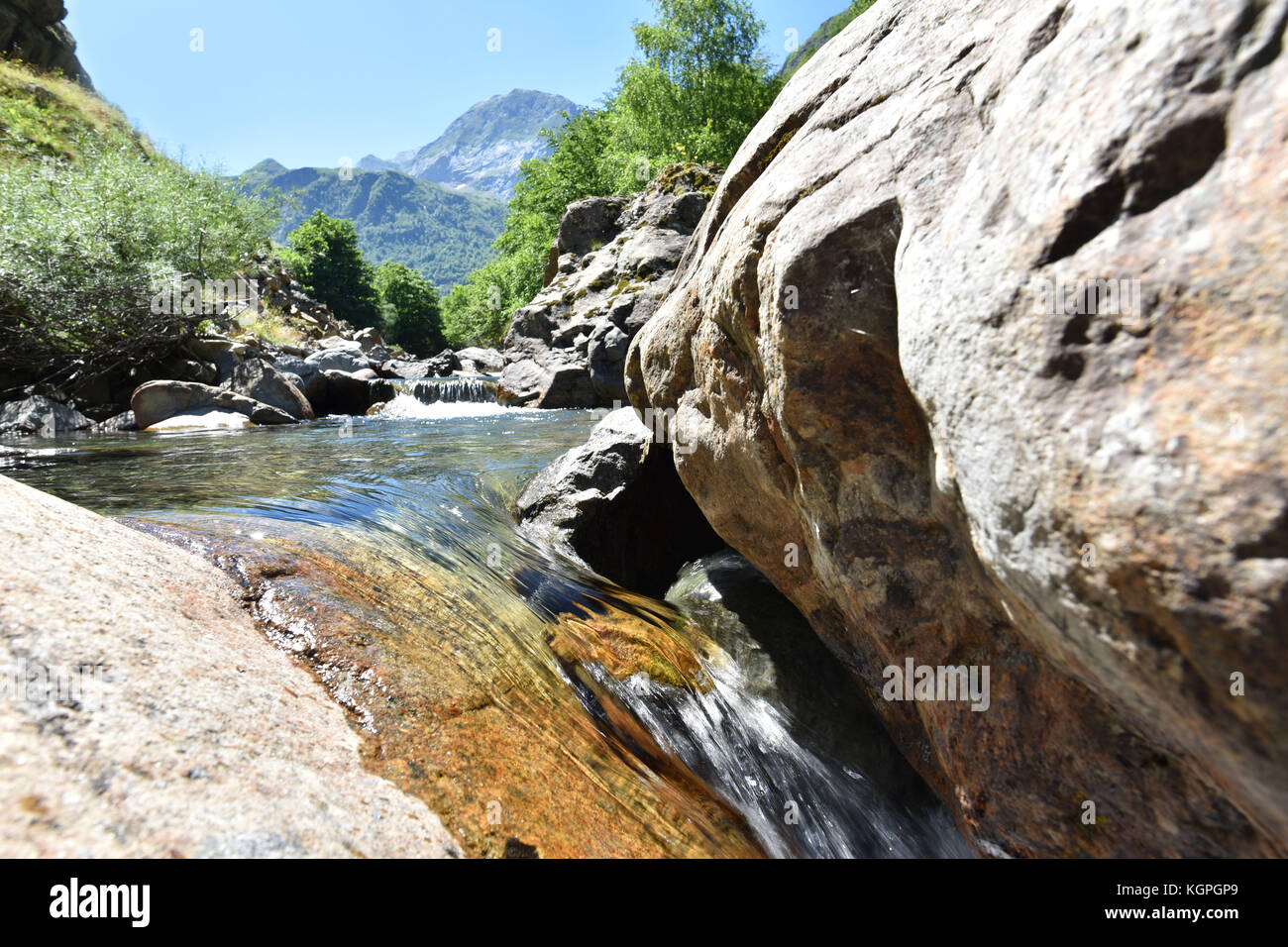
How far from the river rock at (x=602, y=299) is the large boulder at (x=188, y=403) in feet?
25.1

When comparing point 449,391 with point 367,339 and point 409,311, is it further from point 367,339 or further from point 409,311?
point 409,311

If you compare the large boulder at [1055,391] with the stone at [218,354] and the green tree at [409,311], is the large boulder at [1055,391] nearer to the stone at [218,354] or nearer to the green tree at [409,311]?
the stone at [218,354]

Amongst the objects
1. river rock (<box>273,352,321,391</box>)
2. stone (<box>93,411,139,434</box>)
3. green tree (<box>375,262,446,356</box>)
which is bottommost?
stone (<box>93,411,139,434</box>)

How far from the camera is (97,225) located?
45.7ft

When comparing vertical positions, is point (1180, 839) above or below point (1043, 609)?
below

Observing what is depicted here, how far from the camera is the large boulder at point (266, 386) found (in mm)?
16312

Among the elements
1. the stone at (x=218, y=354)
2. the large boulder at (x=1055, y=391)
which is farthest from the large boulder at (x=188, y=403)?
the large boulder at (x=1055, y=391)

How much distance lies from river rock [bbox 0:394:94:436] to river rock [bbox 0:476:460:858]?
44.9ft

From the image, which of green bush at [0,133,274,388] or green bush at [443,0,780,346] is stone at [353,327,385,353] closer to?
green bush at [443,0,780,346]

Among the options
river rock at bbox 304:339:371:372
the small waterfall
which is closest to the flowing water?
the small waterfall

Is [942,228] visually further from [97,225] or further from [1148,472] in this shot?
[97,225]

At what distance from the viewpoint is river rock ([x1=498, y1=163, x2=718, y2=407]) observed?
1986 centimetres
